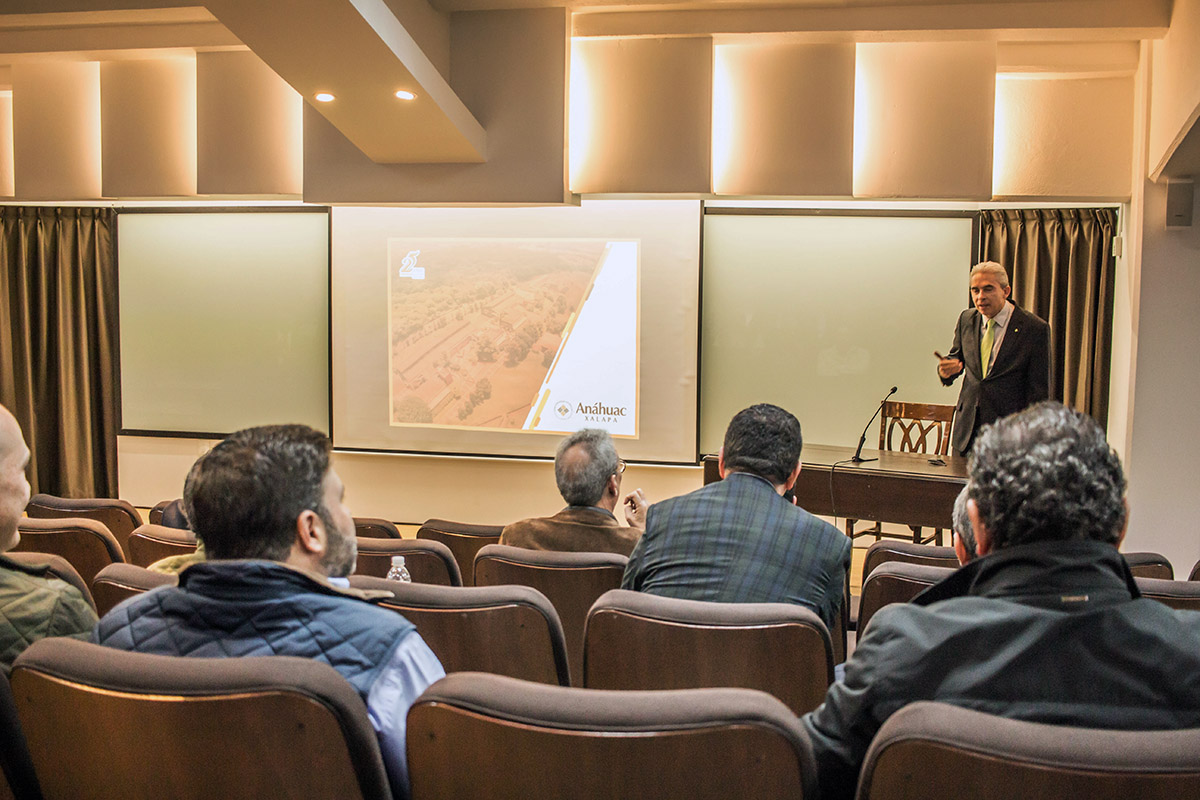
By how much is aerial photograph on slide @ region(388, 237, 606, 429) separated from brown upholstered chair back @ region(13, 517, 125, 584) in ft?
11.5

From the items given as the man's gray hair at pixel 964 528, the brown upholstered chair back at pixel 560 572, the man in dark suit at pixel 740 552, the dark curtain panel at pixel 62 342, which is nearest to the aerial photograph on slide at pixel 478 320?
the dark curtain panel at pixel 62 342

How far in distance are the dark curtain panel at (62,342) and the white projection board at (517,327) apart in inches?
80.4

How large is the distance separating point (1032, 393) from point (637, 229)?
8.45 feet

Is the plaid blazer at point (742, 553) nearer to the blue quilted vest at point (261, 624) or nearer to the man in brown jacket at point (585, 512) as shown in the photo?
the man in brown jacket at point (585, 512)

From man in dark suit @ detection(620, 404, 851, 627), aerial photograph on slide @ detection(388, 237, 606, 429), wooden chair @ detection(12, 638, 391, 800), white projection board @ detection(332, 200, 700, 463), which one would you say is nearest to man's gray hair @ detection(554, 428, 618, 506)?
man in dark suit @ detection(620, 404, 851, 627)

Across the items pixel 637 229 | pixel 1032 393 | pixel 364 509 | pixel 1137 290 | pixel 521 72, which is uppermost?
pixel 521 72

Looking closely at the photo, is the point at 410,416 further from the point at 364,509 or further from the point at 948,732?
the point at 948,732

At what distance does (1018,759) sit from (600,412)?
5.11m

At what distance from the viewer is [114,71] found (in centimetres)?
598

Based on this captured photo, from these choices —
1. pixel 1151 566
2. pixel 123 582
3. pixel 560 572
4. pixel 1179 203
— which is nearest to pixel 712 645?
pixel 560 572

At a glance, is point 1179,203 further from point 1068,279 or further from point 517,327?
point 517,327

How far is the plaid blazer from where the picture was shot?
2.13m

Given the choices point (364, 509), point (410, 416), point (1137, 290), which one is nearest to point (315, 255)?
point (410, 416)

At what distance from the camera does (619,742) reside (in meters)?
1.09
